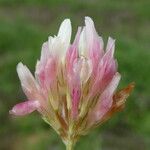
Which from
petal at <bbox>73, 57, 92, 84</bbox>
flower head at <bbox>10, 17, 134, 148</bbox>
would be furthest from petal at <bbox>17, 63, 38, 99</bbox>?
petal at <bbox>73, 57, 92, 84</bbox>

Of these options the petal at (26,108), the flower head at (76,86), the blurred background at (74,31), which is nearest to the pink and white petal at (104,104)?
the flower head at (76,86)

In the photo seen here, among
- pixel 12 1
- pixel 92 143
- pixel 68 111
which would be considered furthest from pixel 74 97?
pixel 12 1

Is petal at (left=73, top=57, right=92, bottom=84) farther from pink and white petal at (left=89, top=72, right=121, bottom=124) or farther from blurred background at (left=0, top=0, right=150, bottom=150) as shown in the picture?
blurred background at (left=0, top=0, right=150, bottom=150)

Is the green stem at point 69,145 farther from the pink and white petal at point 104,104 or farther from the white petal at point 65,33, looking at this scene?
the white petal at point 65,33

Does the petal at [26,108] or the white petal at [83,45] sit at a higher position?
the white petal at [83,45]

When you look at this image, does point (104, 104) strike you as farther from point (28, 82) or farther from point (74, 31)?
point (74, 31)

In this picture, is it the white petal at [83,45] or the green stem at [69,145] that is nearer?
the green stem at [69,145]
